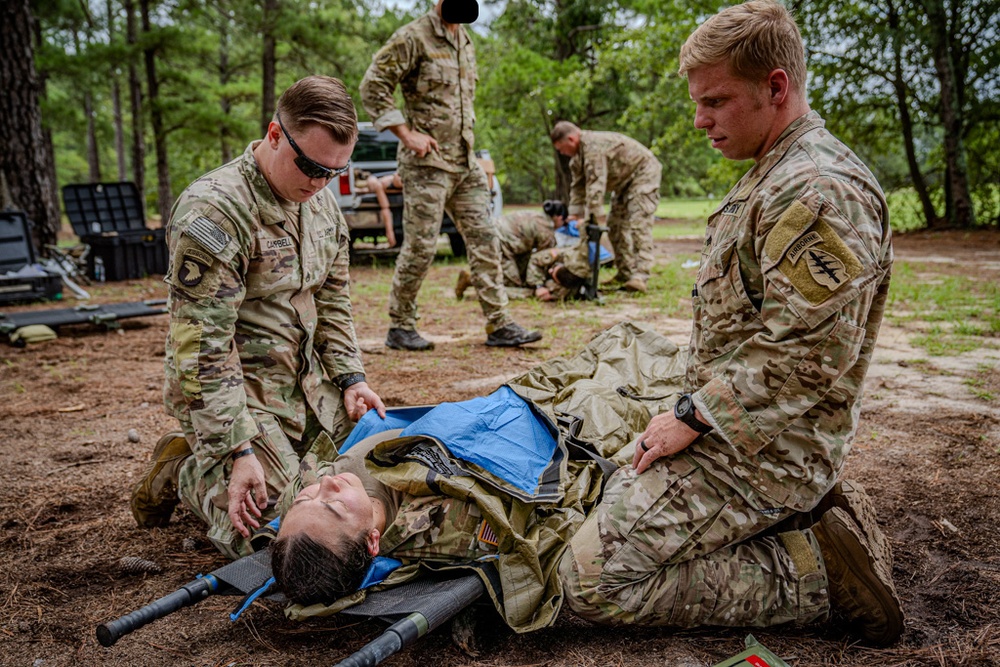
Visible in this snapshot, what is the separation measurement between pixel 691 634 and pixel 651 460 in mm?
523

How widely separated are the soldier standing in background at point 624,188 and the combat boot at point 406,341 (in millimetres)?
3003

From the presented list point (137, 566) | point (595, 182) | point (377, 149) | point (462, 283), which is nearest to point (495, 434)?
point (137, 566)

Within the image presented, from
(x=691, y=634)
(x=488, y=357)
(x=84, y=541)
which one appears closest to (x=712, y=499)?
(x=691, y=634)

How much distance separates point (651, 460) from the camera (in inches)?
A: 81.2

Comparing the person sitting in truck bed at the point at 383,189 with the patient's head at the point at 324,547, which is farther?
the person sitting in truck bed at the point at 383,189

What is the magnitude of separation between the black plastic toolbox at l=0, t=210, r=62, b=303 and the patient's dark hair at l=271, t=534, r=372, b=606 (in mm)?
6863

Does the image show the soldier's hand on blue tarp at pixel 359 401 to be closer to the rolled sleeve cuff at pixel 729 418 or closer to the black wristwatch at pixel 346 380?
the black wristwatch at pixel 346 380

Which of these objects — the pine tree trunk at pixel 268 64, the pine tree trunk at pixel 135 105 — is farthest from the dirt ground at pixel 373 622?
the pine tree trunk at pixel 135 105

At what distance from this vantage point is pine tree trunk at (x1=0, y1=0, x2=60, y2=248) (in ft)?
28.8

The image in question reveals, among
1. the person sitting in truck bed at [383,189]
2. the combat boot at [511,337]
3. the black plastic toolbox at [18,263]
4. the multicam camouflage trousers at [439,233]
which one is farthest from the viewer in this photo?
the person sitting in truck bed at [383,189]

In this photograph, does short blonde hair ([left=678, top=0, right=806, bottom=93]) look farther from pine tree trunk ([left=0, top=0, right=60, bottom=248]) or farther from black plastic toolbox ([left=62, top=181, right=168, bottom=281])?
pine tree trunk ([left=0, top=0, right=60, bottom=248])

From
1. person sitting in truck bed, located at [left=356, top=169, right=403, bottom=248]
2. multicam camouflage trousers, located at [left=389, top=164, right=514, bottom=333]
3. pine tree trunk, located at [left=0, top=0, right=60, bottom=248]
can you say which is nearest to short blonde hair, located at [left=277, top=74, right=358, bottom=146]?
multicam camouflage trousers, located at [left=389, top=164, right=514, bottom=333]

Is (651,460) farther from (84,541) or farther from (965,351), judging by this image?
(965,351)

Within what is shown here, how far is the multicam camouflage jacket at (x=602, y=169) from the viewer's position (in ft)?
24.8
